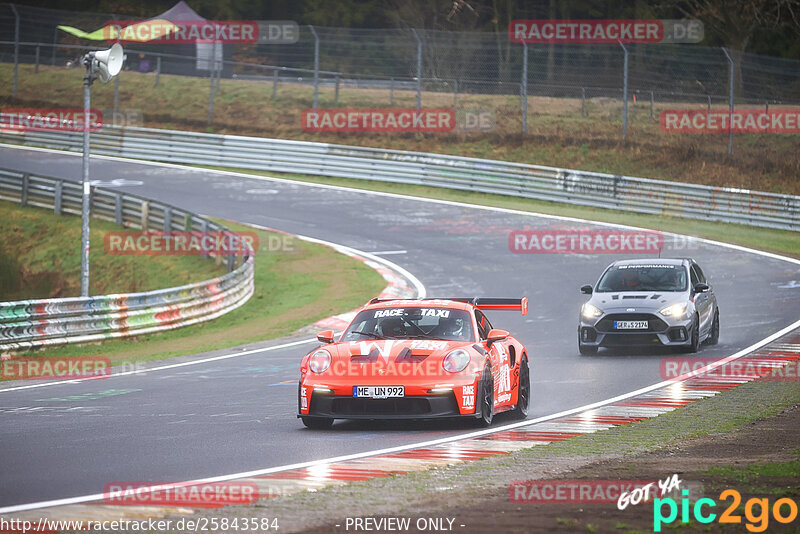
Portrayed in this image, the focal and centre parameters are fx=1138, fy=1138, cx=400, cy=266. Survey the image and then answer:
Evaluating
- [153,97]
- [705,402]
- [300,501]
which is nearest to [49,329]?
[705,402]

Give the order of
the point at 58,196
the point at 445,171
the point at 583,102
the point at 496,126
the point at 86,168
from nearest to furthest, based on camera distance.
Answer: the point at 86,168 < the point at 58,196 < the point at 445,171 < the point at 583,102 < the point at 496,126

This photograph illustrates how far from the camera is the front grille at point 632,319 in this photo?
17375 millimetres

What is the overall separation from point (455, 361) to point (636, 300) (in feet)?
25.0

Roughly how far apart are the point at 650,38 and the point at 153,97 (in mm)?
23246

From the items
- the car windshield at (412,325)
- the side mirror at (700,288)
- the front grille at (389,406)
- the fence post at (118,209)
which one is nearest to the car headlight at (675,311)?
the side mirror at (700,288)

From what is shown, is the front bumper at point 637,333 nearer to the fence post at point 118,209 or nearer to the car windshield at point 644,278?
the car windshield at point 644,278

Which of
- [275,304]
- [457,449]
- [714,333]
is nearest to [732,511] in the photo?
[457,449]

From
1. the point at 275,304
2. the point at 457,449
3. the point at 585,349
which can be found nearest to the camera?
the point at 457,449

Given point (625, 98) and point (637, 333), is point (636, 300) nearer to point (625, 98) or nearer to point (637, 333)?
point (637, 333)

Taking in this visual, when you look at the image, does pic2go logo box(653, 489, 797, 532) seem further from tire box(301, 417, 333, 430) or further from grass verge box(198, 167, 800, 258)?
grass verge box(198, 167, 800, 258)

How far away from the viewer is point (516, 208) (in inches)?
1396

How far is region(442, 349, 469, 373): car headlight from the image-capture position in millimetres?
10812

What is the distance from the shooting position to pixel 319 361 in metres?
11.1

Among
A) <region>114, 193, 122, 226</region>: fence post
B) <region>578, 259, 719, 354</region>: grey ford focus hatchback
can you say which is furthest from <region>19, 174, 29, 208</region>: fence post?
<region>578, 259, 719, 354</region>: grey ford focus hatchback
